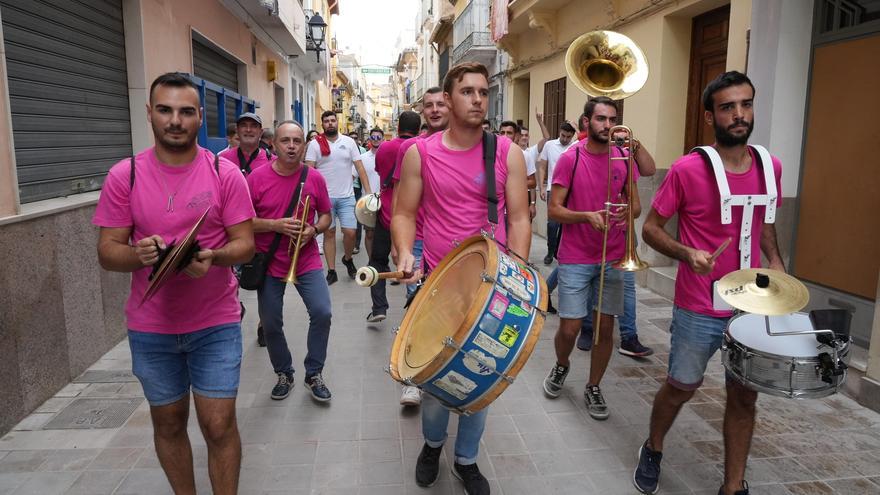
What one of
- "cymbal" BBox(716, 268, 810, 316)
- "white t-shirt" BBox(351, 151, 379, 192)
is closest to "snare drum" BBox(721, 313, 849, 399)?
"cymbal" BBox(716, 268, 810, 316)

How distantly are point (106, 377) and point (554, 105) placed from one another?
9.73 m

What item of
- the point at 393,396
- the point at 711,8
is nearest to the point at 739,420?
the point at 393,396

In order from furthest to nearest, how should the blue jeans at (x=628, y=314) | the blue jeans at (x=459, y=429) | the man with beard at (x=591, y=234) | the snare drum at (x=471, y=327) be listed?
1. the blue jeans at (x=628, y=314)
2. the man with beard at (x=591, y=234)
3. the blue jeans at (x=459, y=429)
4. the snare drum at (x=471, y=327)

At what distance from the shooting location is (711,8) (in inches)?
291

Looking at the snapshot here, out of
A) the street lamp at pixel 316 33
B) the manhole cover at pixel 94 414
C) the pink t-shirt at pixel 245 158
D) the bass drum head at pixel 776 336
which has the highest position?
the street lamp at pixel 316 33

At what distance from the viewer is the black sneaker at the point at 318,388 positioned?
4.33 m

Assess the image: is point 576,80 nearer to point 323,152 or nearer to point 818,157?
point 818,157

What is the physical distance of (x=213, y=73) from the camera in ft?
34.3

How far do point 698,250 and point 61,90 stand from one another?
508 centimetres

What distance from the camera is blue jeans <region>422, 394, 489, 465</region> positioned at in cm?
312

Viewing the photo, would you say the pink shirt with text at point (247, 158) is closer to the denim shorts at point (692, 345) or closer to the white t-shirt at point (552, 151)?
the white t-shirt at point (552, 151)

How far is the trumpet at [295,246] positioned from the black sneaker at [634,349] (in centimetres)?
282

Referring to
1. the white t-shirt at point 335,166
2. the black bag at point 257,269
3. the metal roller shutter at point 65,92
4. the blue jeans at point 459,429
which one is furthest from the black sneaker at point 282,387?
the white t-shirt at point 335,166

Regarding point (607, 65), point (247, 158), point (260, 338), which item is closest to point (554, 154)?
point (607, 65)
